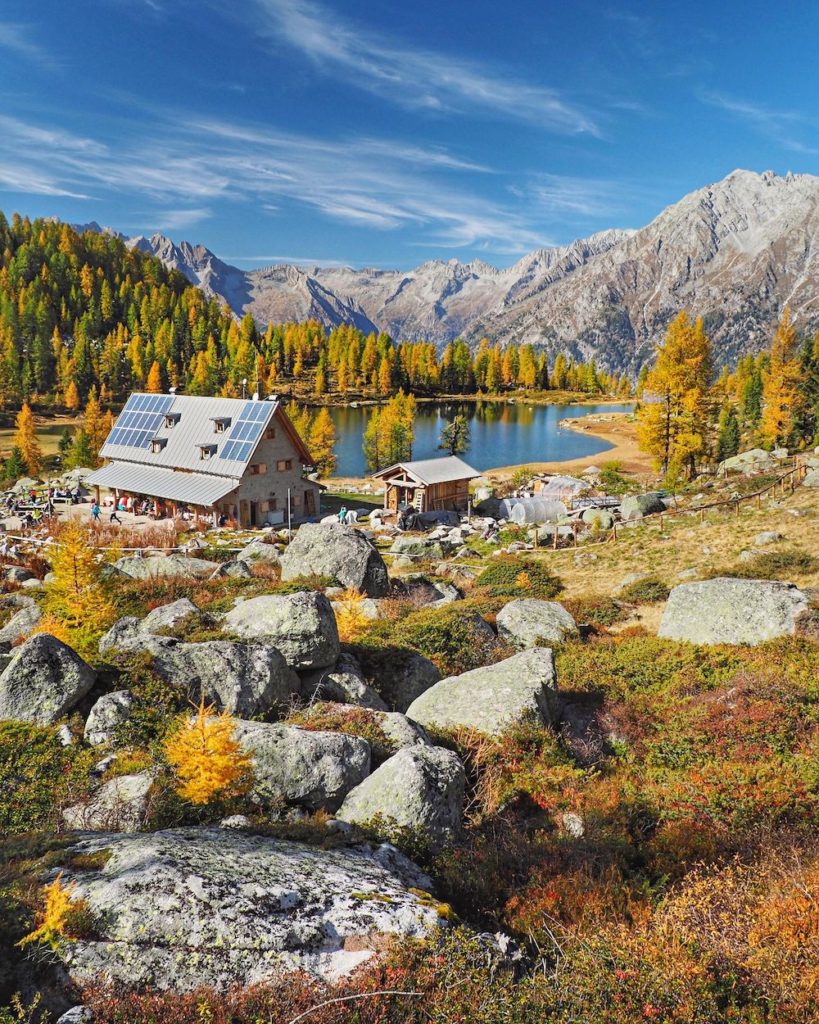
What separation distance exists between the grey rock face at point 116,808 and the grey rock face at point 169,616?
6.19 meters

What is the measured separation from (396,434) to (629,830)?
255ft

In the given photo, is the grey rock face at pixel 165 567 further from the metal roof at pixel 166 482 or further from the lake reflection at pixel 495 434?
the lake reflection at pixel 495 434

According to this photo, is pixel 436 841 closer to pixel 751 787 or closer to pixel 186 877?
pixel 186 877

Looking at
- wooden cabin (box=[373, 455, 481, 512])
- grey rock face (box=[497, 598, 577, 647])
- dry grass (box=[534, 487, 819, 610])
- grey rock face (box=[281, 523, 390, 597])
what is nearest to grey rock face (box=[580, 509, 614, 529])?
dry grass (box=[534, 487, 819, 610])

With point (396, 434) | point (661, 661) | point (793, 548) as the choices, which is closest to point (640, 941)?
point (661, 661)

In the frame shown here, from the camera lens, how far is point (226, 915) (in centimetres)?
555

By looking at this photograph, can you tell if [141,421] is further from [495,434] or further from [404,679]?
[495,434]

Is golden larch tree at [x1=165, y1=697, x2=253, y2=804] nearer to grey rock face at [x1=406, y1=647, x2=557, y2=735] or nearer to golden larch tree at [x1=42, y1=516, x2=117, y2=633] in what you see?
grey rock face at [x1=406, y1=647, x2=557, y2=735]

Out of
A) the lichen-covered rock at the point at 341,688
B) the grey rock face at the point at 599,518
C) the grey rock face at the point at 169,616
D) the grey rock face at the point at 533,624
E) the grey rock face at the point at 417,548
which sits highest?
the grey rock face at the point at 169,616

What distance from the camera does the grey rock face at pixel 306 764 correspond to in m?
9.21

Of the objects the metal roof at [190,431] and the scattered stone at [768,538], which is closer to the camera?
the scattered stone at [768,538]

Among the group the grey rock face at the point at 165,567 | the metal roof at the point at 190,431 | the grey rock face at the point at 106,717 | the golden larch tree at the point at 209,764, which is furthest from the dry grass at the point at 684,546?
the metal roof at the point at 190,431

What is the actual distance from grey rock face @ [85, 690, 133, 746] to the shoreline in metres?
59.1

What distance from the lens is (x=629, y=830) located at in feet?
31.3
